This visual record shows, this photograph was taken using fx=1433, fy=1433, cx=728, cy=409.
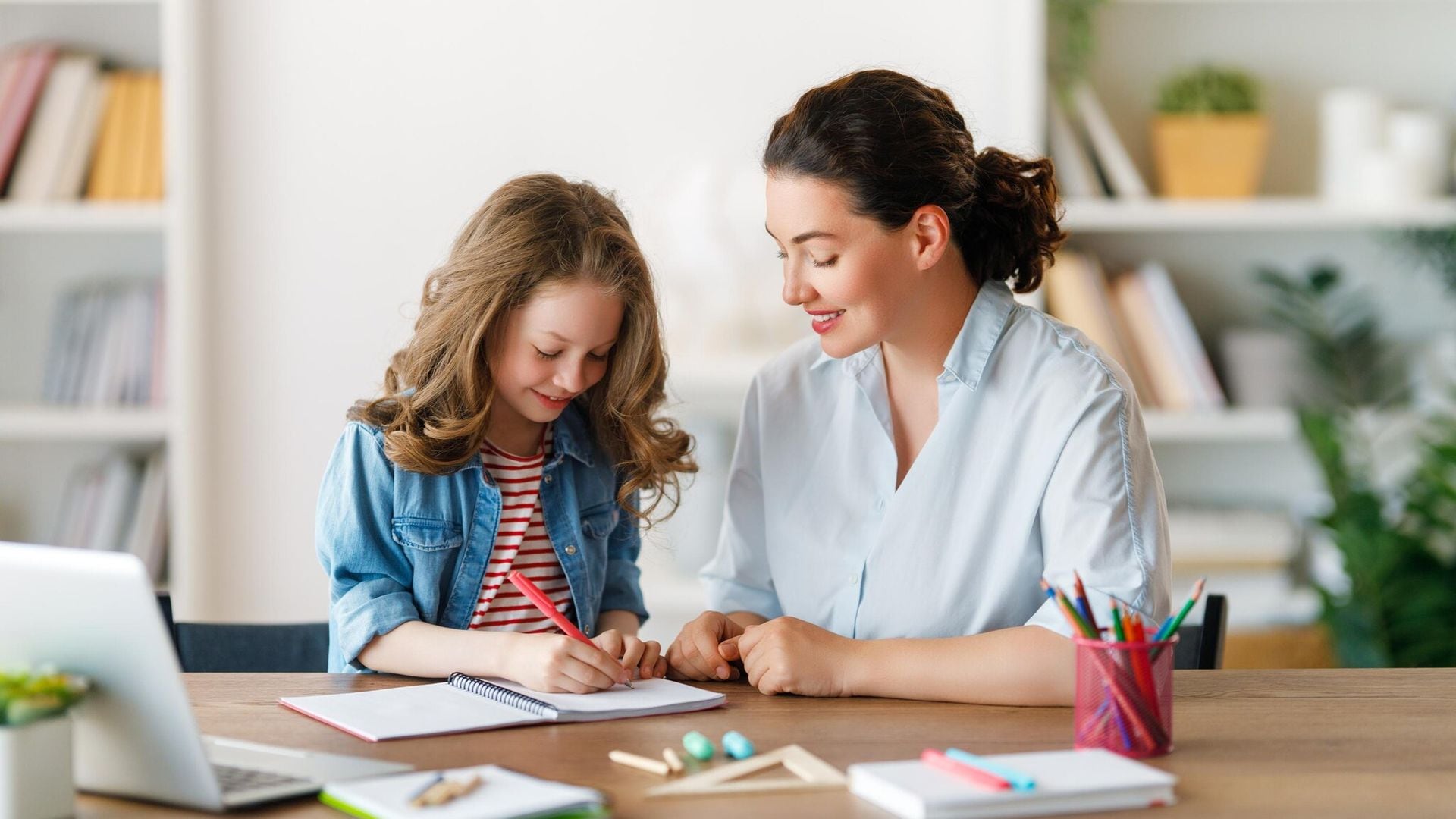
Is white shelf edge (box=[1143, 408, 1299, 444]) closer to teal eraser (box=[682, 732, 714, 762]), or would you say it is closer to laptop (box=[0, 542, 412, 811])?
teal eraser (box=[682, 732, 714, 762])

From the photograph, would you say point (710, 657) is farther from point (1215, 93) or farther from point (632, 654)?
point (1215, 93)

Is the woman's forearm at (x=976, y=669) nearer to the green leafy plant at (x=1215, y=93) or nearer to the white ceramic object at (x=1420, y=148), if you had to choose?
the green leafy plant at (x=1215, y=93)

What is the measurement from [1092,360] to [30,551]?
107cm

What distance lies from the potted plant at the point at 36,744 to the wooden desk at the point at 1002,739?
5 cm

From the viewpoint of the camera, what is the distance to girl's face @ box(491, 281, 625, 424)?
1.64 m

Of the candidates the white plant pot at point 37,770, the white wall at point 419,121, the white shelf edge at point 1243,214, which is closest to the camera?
the white plant pot at point 37,770

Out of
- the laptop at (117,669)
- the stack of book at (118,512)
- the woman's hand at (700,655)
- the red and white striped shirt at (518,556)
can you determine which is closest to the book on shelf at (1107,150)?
the red and white striped shirt at (518,556)

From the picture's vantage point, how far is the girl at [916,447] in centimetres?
142

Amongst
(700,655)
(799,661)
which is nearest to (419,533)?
(700,655)

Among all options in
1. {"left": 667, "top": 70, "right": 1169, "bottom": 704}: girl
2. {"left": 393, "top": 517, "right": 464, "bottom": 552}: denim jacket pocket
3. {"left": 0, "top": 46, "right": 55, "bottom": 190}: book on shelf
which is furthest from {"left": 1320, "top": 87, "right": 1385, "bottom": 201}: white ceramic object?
{"left": 0, "top": 46, "right": 55, "bottom": 190}: book on shelf

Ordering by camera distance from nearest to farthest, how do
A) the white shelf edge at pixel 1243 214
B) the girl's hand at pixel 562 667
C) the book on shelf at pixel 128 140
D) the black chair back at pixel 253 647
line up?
the girl's hand at pixel 562 667
the black chair back at pixel 253 647
the white shelf edge at pixel 1243 214
the book on shelf at pixel 128 140

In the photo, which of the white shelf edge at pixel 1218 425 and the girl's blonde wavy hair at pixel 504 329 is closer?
the girl's blonde wavy hair at pixel 504 329

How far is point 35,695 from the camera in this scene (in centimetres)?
100

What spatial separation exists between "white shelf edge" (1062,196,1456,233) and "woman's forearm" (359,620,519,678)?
5.69 ft
